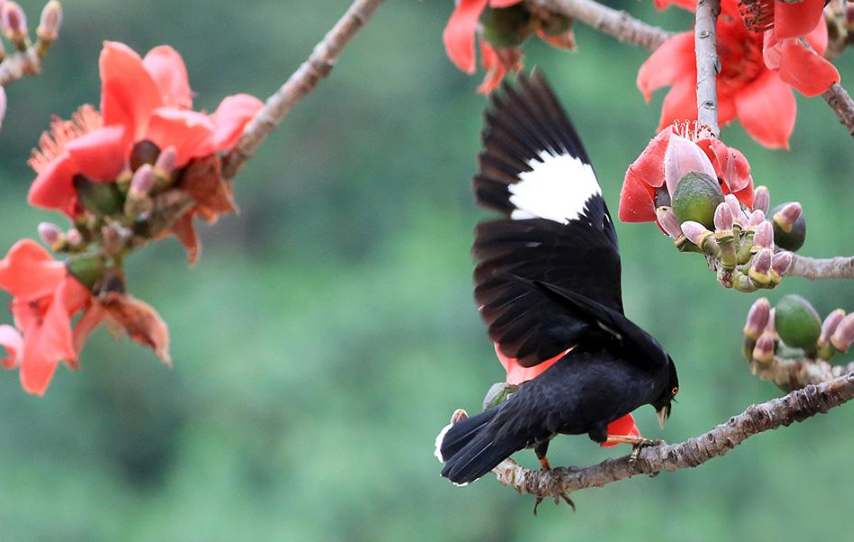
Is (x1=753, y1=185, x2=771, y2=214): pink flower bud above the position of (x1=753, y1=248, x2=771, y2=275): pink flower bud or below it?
below

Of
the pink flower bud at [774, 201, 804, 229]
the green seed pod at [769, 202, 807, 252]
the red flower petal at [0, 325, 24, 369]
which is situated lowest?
the red flower petal at [0, 325, 24, 369]

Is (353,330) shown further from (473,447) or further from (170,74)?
(473,447)

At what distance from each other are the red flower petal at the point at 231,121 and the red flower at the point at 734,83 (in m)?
0.33

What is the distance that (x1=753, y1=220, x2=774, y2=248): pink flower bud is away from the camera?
573 millimetres

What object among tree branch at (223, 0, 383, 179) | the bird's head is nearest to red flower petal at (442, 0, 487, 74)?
tree branch at (223, 0, 383, 179)

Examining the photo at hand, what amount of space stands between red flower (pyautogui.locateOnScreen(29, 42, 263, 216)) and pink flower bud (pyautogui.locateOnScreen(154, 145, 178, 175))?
1 cm

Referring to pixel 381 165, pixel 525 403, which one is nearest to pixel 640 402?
pixel 525 403

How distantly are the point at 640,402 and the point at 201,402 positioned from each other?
4.42m

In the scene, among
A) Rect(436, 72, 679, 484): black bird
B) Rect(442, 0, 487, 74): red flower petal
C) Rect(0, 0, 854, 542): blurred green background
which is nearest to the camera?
Rect(436, 72, 679, 484): black bird

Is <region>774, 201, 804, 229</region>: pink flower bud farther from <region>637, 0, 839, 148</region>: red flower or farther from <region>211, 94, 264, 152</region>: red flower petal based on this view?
<region>211, 94, 264, 152</region>: red flower petal

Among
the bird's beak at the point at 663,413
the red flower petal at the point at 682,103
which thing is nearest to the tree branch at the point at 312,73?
the red flower petal at the point at 682,103

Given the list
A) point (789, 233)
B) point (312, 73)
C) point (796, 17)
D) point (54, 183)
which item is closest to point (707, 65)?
point (796, 17)

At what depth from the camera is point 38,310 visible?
3.17 feet

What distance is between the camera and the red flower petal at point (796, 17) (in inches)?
24.1
